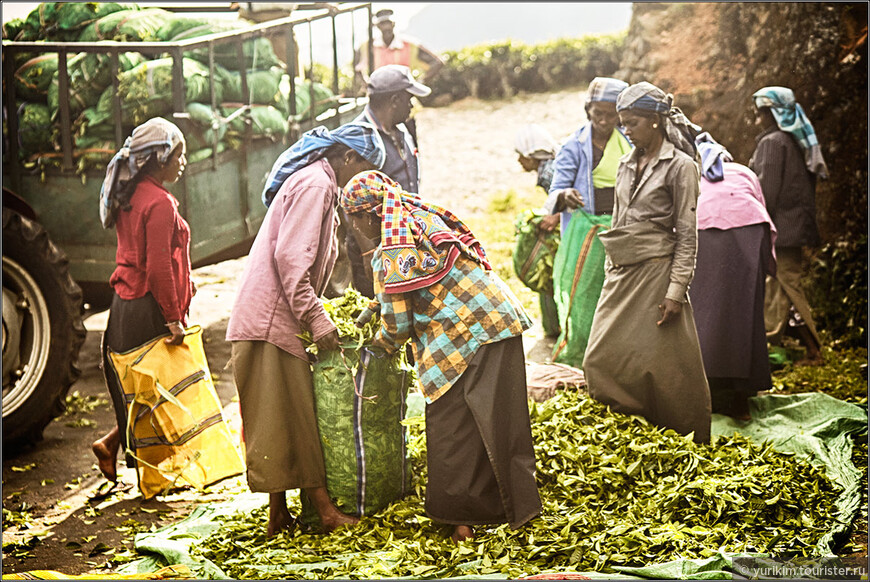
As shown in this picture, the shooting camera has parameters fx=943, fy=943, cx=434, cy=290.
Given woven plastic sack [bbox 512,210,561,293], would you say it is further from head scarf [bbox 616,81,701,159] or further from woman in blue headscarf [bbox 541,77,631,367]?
head scarf [bbox 616,81,701,159]

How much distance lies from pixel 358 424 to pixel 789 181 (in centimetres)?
397

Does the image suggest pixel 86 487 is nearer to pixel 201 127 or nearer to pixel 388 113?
pixel 201 127

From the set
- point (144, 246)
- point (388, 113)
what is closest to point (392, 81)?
point (388, 113)

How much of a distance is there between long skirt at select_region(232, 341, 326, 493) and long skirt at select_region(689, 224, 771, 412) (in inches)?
107

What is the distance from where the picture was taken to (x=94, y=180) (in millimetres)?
5922

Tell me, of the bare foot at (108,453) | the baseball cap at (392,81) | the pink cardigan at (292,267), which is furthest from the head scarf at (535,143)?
the bare foot at (108,453)

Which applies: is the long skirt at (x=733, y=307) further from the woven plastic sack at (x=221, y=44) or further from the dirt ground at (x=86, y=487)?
the woven plastic sack at (x=221, y=44)

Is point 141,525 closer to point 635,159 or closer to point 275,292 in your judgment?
point 275,292

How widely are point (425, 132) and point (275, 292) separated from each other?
1066cm

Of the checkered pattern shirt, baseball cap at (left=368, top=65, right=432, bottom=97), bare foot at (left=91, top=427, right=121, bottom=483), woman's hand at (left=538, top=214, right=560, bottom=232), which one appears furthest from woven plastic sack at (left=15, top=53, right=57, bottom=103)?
woman's hand at (left=538, top=214, right=560, bottom=232)

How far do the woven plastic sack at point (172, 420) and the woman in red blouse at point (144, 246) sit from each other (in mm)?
85

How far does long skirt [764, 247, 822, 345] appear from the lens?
6.74m

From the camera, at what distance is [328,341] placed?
4.24 m

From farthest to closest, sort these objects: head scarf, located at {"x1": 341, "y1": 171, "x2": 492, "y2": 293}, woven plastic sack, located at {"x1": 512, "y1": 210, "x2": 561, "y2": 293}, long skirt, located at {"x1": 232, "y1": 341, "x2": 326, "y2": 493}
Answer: woven plastic sack, located at {"x1": 512, "y1": 210, "x2": 561, "y2": 293} → long skirt, located at {"x1": 232, "y1": 341, "x2": 326, "y2": 493} → head scarf, located at {"x1": 341, "y1": 171, "x2": 492, "y2": 293}
